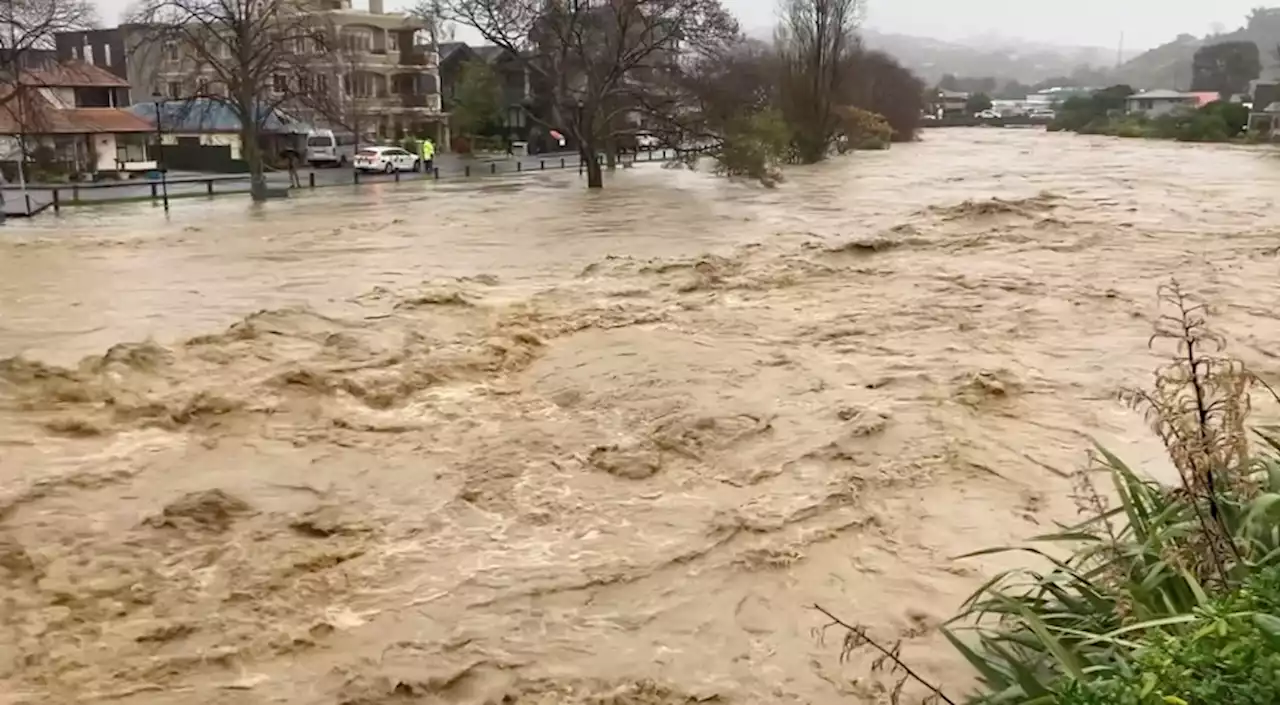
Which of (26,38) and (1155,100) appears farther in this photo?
(1155,100)

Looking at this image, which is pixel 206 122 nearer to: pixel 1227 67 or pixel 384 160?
pixel 384 160

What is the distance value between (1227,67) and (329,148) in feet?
270

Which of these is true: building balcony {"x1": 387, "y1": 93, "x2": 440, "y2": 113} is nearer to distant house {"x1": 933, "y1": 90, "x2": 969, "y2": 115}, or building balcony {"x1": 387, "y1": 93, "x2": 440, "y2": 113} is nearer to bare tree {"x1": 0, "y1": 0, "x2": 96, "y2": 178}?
bare tree {"x1": 0, "y1": 0, "x2": 96, "y2": 178}

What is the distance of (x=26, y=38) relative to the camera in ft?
90.8

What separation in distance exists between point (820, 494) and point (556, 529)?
1727 millimetres

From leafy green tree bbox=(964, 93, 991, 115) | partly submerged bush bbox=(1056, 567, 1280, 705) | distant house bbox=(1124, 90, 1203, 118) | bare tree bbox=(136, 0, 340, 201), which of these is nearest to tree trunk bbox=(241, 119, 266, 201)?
bare tree bbox=(136, 0, 340, 201)

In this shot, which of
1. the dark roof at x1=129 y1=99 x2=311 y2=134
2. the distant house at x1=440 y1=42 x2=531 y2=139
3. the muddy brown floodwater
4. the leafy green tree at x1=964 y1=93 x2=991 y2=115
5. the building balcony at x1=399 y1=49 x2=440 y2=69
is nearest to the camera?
the muddy brown floodwater

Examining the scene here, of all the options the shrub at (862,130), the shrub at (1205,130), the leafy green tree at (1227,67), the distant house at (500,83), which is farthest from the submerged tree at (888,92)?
the leafy green tree at (1227,67)

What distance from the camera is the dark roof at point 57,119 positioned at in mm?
28406

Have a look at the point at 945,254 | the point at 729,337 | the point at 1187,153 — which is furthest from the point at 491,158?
the point at 729,337

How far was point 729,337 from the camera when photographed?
1221 centimetres

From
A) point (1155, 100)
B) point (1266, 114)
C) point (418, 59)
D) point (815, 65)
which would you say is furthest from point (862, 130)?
point (1155, 100)

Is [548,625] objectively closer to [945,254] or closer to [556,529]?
[556,529]

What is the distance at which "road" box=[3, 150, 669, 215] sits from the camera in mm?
31641
